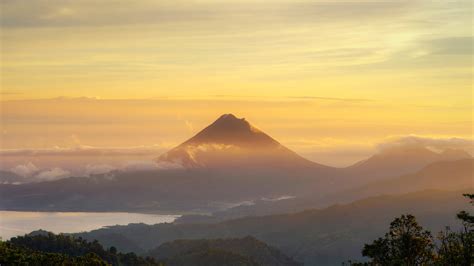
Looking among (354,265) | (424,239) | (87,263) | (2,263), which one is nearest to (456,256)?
(424,239)

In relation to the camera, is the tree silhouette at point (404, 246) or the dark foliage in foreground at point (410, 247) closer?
the dark foliage in foreground at point (410, 247)

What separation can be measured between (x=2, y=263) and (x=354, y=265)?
55.0m

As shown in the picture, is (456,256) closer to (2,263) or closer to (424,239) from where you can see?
(424,239)

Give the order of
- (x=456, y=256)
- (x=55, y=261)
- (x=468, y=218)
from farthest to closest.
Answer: (x=55, y=261)
(x=456, y=256)
(x=468, y=218)

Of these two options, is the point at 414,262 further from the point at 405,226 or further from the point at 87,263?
the point at 87,263

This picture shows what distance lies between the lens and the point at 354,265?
104938 mm

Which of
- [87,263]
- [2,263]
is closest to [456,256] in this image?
[87,263]

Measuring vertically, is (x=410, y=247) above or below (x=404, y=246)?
below

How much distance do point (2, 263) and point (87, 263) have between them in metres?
13.3

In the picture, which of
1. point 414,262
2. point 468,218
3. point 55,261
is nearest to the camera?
point 468,218

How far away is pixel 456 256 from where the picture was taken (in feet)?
304

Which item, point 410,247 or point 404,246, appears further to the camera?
point 404,246

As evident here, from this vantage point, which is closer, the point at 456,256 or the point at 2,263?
the point at 456,256

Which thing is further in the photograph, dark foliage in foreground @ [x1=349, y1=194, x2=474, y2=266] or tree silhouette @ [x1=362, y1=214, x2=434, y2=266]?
tree silhouette @ [x1=362, y1=214, x2=434, y2=266]
